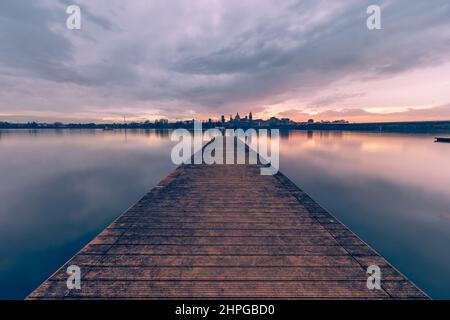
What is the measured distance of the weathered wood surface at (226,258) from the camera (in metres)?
4.27

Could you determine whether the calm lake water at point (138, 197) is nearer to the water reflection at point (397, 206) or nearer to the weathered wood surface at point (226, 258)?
the water reflection at point (397, 206)

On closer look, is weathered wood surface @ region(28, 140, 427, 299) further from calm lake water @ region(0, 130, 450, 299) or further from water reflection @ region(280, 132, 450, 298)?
water reflection @ region(280, 132, 450, 298)

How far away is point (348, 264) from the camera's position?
5.06m

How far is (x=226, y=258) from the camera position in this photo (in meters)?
5.26

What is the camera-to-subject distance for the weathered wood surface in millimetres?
4266

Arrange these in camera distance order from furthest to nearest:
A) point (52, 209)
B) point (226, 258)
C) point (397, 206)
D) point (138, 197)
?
point (138, 197)
point (397, 206)
point (52, 209)
point (226, 258)

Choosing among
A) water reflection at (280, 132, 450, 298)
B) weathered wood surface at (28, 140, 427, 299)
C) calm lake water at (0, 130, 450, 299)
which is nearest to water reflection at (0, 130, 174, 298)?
calm lake water at (0, 130, 450, 299)

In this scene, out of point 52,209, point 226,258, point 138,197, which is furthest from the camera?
point 138,197

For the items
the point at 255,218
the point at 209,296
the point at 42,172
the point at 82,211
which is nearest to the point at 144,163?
the point at 42,172

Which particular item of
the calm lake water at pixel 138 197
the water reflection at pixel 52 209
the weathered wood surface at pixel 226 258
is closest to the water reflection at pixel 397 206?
the calm lake water at pixel 138 197

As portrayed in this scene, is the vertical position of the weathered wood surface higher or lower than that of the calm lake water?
higher

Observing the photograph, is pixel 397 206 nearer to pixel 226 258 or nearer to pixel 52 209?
pixel 226 258

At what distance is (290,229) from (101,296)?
553 centimetres

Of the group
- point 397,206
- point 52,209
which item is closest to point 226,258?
point 52,209
